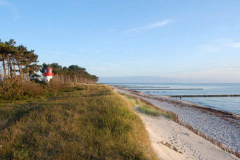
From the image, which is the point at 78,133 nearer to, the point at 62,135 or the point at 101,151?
the point at 62,135

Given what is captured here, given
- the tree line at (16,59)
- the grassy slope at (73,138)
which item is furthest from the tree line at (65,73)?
the grassy slope at (73,138)

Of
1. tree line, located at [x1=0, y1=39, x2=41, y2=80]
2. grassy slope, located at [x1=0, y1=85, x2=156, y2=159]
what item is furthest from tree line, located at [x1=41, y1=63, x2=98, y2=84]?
grassy slope, located at [x1=0, y1=85, x2=156, y2=159]

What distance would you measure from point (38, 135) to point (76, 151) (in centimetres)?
183

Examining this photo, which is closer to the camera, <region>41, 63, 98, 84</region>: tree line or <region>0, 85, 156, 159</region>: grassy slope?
<region>0, 85, 156, 159</region>: grassy slope

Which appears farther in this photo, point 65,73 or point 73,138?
point 65,73

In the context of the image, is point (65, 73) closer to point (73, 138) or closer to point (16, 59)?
point (16, 59)

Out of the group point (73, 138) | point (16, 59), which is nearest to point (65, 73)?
point (16, 59)

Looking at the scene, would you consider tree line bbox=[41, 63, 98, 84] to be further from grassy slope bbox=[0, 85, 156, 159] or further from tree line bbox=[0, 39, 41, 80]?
grassy slope bbox=[0, 85, 156, 159]

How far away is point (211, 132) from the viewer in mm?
12773

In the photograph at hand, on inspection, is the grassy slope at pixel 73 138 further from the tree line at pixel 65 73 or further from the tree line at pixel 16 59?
the tree line at pixel 65 73

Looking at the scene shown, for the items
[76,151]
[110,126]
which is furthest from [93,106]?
[76,151]

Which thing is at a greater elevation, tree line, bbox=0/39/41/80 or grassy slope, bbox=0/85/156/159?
tree line, bbox=0/39/41/80

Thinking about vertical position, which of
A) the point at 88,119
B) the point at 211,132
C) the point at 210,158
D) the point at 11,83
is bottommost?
the point at 211,132

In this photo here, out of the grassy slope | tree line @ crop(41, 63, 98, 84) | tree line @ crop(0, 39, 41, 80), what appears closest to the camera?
the grassy slope
